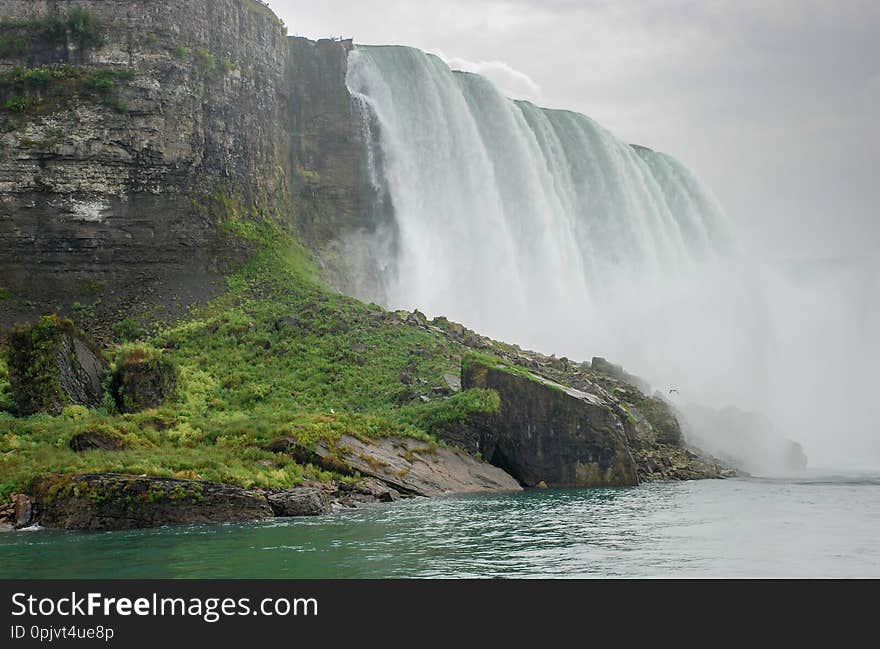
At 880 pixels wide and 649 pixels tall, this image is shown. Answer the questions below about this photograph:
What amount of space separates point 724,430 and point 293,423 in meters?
25.2

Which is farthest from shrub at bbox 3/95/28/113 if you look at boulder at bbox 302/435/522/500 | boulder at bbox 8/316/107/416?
boulder at bbox 302/435/522/500

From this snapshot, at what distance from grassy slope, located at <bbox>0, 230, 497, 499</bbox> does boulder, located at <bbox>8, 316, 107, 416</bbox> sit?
718mm

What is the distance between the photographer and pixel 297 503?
24406mm

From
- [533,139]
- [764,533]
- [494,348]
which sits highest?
[533,139]

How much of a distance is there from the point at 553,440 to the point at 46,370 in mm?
17210

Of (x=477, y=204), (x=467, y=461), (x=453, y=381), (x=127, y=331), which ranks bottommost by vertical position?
(x=467, y=461)

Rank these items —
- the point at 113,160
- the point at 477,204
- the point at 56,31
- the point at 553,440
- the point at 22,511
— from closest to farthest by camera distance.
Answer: the point at 22,511, the point at 553,440, the point at 113,160, the point at 56,31, the point at 477,204

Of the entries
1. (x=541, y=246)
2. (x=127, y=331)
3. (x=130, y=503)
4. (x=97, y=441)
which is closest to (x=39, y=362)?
(x=97, y=441)

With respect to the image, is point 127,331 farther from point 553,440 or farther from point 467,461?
point 553,440

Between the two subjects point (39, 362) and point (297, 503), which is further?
point (39, 362)

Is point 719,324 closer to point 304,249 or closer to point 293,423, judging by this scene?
point 304,249

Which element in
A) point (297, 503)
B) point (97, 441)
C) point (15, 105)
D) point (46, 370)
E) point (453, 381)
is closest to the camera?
point (297, 503)

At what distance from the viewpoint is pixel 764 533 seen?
68.2 feet

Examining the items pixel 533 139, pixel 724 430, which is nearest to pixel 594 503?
pixel 724 430
